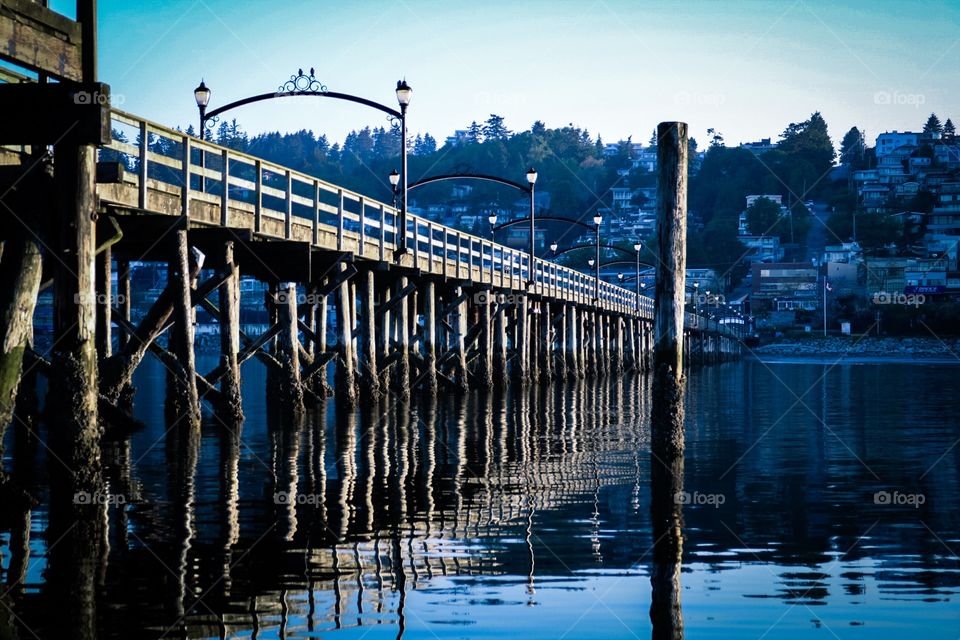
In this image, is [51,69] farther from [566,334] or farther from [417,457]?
[566,334]

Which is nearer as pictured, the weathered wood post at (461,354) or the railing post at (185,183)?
the railing post at (185,183)

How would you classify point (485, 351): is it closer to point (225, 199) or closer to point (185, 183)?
point (225, 199)

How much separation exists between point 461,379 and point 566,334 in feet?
64.0

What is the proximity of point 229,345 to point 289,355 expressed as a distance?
119 inches

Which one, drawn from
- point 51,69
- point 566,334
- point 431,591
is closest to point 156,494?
point 51,69

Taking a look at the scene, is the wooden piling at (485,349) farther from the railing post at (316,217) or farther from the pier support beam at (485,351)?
the railing post at (316,217)

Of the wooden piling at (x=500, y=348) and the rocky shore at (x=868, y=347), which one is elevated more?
the rocky shore at (x=868, y=347)

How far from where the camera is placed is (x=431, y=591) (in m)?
8.17

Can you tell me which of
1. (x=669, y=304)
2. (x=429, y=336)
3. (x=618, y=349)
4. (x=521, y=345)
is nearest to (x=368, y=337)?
(x=429, y=336)

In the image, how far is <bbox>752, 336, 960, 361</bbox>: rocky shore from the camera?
137325 millimetres

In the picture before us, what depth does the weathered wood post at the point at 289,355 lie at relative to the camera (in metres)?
23.5

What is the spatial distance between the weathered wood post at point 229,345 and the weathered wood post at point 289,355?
7.47 feet

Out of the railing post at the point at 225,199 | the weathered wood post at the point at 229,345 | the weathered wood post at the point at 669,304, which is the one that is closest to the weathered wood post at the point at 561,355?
the weathered wood post at the point at 229,345

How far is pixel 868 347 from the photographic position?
146 meters
